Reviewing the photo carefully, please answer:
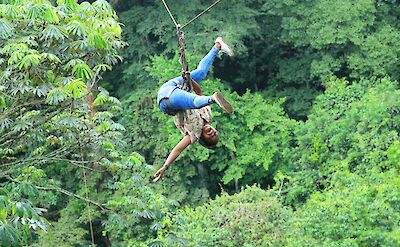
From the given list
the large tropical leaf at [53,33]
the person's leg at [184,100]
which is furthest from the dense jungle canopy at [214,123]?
the person's leg at [184,100]

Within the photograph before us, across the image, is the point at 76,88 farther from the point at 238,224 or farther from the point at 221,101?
the point at 238,224

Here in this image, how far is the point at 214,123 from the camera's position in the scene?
518 inches

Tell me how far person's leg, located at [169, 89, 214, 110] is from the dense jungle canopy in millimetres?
1818

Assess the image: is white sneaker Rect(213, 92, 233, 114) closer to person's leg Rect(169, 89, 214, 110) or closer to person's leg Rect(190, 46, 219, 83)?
person's leg Rect(169, 89, 214, 110)

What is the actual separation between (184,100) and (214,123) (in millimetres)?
8834

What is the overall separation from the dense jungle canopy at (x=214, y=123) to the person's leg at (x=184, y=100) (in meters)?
1.82

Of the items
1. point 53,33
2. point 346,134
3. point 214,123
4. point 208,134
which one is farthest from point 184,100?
point 214,123

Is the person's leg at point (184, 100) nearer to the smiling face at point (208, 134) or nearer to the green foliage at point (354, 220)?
the smiling face at point (208, 134)

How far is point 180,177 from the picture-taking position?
1313 cm

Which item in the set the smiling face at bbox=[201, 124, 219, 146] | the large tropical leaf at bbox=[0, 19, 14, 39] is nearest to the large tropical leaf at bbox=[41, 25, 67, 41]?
the large tropical leaf at bbox=[0, 19, 14, 39]

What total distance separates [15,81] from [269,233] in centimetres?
432

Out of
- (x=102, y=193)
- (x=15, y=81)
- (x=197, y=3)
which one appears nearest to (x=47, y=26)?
(x=15, y=81)

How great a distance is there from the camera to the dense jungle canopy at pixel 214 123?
6906mm

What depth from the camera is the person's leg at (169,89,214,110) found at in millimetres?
4180
